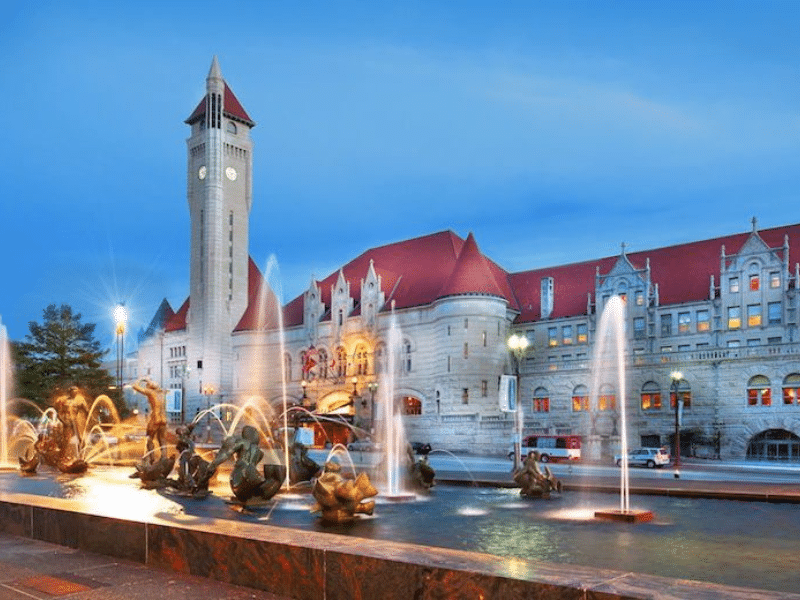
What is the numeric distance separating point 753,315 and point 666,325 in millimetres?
6537

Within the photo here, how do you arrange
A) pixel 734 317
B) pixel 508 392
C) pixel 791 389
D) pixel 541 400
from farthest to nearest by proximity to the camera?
Result: pixel 541 400 < pixel 734 317 < pixel 791 389 < pixel 508 392

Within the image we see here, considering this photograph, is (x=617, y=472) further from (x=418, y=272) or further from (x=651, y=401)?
(x=418, y=272)

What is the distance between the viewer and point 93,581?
7.01 metres

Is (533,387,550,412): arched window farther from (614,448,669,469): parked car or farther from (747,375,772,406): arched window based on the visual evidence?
(614,448,669,469): parked car

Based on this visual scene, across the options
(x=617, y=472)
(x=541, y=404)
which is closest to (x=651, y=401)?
(x=541, y=404)

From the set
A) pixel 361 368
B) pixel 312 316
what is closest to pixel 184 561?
pixel 361 368

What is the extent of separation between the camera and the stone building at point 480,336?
53.0m

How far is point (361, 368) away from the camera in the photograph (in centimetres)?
7094

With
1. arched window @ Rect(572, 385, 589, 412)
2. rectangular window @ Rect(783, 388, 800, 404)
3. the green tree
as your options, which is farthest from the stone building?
the green tree

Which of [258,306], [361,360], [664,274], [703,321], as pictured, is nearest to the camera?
[703,321]

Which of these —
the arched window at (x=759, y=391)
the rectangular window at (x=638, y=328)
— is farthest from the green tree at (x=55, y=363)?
the arched window at (x=759, y=391)

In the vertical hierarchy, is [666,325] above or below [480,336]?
above

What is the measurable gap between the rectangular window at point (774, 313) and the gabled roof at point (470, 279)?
67.7ft

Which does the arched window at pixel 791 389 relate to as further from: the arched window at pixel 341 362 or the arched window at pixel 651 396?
the arched window at pixel 341 362
